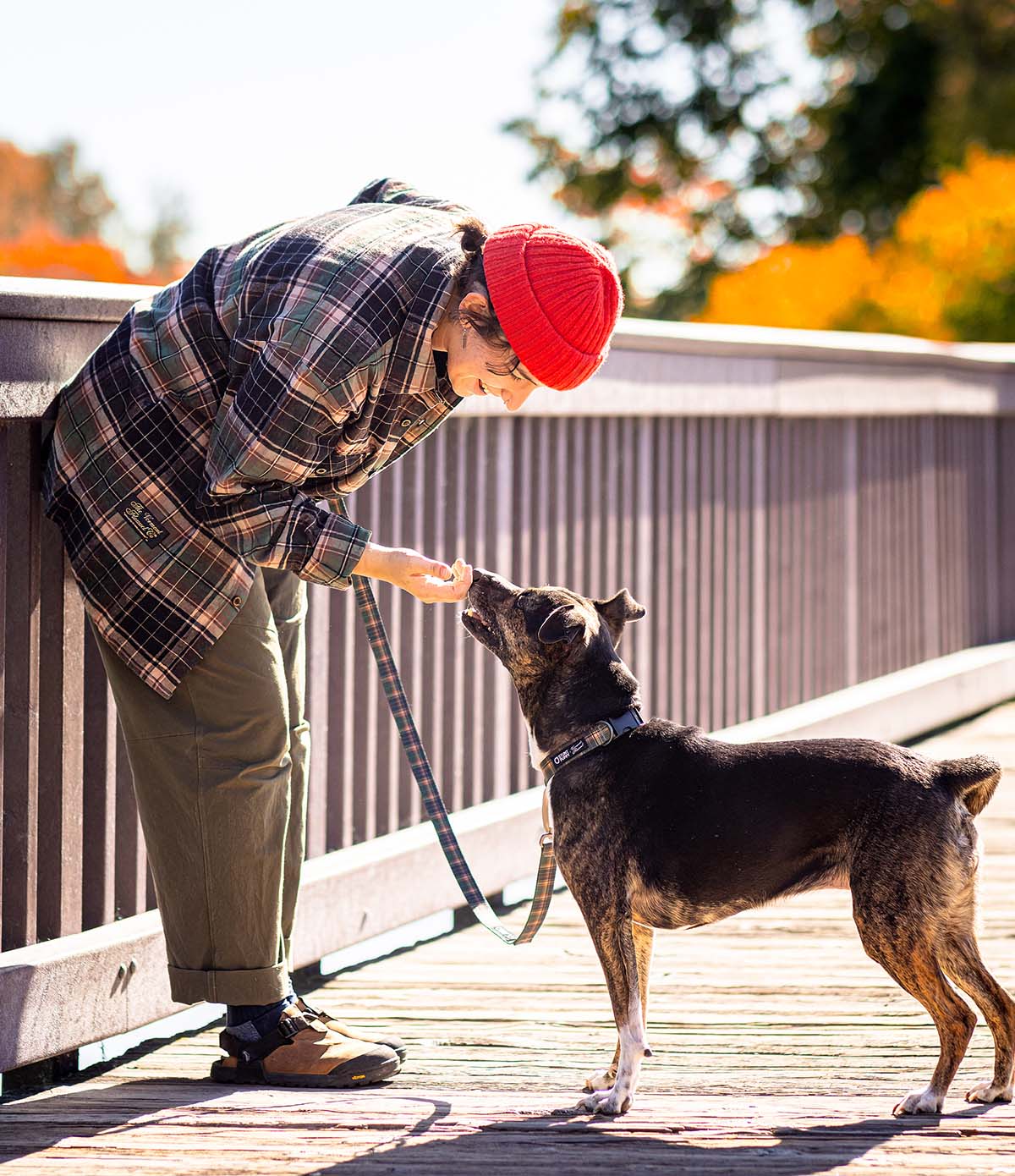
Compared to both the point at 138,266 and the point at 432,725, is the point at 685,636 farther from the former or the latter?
the point at 138,266

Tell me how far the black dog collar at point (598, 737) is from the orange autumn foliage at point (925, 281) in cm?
1023

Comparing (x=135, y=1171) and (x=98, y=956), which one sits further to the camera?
(x=98, y=956)

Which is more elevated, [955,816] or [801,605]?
[801,605]

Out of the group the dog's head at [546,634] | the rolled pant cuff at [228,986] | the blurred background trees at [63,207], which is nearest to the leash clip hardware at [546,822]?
the dog's head at [546,634]

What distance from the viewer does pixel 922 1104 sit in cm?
334

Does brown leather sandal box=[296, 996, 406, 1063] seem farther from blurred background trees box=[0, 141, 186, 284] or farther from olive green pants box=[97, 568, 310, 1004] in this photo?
blurred background trees box=[0, 141, 186, 284]

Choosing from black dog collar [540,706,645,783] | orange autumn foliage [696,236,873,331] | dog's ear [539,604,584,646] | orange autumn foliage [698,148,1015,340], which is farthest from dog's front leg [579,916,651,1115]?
orange autumn foliage [696,236,873,331]

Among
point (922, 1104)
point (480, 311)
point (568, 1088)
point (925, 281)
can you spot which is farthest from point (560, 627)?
point (925, 281)

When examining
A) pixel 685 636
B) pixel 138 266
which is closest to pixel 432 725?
pixel 685 636

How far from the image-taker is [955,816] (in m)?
3.36

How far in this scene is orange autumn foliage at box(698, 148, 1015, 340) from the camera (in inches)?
524

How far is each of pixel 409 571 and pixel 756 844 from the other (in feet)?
2.93

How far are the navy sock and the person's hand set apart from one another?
971mm

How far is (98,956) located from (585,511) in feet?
8.55
